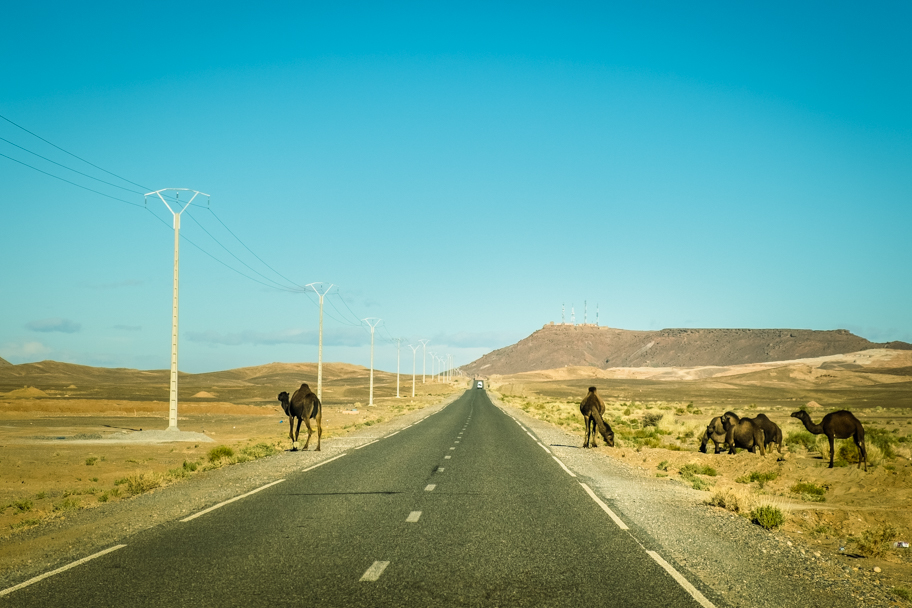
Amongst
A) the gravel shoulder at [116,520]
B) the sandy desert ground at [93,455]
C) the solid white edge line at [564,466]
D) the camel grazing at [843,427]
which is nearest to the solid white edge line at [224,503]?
the gravel shoulder at [116,520]

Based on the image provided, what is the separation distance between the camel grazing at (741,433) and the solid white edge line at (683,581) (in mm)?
18125

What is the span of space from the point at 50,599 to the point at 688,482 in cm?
1519

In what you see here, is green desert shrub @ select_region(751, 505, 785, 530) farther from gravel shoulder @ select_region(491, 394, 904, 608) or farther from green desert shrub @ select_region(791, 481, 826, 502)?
green desert shrub @ select_region(791, 481, 826, 502)

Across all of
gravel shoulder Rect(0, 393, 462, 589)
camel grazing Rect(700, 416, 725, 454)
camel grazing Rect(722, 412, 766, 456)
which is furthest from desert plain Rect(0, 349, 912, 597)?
camel grazing Rect(700, 416, 725, 454)

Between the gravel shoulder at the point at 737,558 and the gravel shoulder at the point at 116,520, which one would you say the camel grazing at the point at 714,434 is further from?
the gravel shoulder at the point at 116,520

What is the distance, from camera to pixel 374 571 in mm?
8062

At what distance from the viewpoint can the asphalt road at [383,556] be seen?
720 cm

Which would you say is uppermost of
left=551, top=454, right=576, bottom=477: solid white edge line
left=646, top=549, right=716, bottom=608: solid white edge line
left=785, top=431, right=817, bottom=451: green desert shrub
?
left=646, top=549, right=716, bottom=608: solid white edge line

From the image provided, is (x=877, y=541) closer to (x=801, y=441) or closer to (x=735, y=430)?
(x=735, y=430)

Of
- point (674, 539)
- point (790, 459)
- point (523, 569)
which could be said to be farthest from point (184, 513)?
point (790, 459)

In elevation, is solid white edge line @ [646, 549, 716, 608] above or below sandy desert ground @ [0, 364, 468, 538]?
above

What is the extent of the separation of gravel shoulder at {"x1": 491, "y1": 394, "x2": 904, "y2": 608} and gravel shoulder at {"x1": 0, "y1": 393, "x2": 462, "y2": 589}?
7557 mm

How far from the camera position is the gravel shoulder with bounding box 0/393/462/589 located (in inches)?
357

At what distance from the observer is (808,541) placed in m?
11.3
